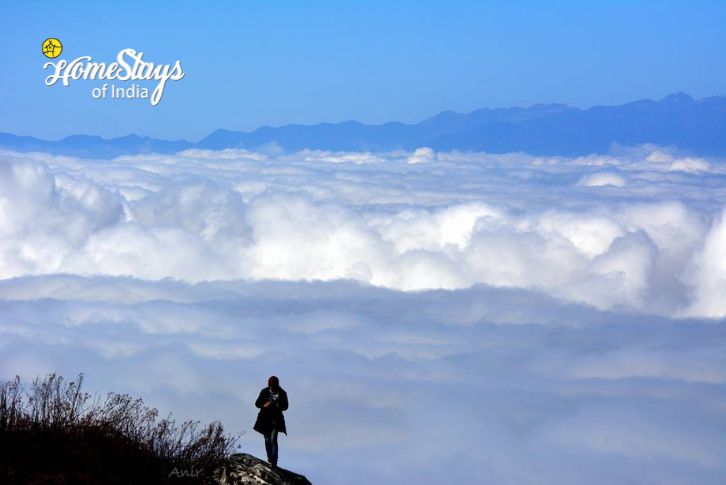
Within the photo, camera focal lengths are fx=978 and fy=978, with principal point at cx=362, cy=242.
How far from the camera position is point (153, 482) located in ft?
74.7

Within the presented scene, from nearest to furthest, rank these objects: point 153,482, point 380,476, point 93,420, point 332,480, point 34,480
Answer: point 34,480
point 153,482
point 93,420
point 332,480
point 380,476

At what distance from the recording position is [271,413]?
77.2ft

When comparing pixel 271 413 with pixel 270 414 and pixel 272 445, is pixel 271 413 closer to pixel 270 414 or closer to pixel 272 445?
pixel 270 414

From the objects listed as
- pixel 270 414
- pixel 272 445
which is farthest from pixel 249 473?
pixel 270 414

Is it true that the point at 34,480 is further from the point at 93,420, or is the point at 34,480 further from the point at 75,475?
the point at 93,420

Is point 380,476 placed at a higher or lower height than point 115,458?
higher

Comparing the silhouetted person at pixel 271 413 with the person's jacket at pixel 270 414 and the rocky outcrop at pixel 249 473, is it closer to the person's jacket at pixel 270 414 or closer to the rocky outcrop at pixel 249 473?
the person's jacket at pixel 270 414

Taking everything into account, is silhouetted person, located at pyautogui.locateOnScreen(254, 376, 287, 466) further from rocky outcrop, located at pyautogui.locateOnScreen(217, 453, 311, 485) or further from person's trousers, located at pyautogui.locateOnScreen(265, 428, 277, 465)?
rocky outcrop, located at pyautogui.locateOnScreen(217, 453, 311, 485)

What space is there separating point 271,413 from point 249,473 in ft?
4.89

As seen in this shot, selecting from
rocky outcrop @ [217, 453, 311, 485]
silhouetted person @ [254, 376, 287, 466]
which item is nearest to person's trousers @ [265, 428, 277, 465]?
silhouetted person @ [254, 376, 287, 466]

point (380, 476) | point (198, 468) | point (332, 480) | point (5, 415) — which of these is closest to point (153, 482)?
point (198, 468)

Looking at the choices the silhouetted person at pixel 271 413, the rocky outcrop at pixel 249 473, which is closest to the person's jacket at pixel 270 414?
the silhouetted person at pixel 271 413

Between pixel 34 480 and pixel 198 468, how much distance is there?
3.90 metres

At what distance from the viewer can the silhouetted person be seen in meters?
23.3
